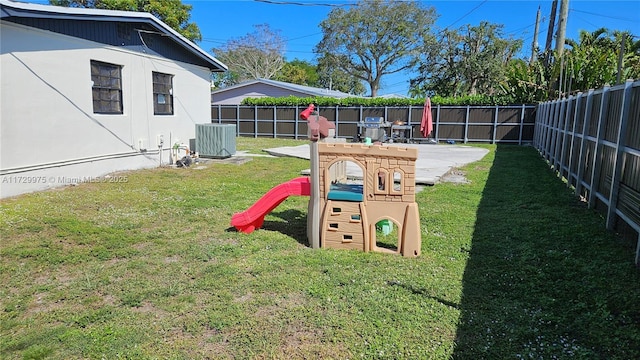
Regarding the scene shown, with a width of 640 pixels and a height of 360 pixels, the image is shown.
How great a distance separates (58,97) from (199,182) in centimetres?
297

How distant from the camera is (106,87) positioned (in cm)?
871

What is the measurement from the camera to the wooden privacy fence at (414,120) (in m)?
18.4

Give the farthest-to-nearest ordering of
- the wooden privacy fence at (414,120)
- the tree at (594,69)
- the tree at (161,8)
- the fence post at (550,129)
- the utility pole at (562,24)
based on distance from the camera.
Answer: the tree at (161,8)
the wooden privacy fence at (414,120)
the utility pole at (562,24)
the tree at (594,69)
the fence post at (550,129)

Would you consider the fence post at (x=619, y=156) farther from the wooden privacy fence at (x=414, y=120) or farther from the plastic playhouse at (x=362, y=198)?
the wooden privacy fence at (x=414, y=120)

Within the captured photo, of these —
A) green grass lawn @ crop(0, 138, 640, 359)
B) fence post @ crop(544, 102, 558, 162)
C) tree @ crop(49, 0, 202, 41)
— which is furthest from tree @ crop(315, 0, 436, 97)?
green grass lawn @ crop(0, 138, 640, 359)

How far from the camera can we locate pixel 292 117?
2134 cm

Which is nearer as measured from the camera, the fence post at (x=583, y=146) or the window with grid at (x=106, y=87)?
the fence post at (x=583, y=146)

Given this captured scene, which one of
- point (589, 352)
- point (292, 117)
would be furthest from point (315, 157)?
point (292, 117)

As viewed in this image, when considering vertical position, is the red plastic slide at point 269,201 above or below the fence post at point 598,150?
below

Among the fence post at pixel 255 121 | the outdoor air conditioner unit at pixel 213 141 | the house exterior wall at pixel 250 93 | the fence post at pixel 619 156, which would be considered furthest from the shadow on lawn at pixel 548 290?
the house exterior wall at pixel 250 93

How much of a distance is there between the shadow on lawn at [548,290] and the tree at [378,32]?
1322 inches

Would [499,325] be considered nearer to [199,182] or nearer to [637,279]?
[637,279]

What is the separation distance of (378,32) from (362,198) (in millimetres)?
36329

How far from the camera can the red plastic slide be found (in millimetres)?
4527
